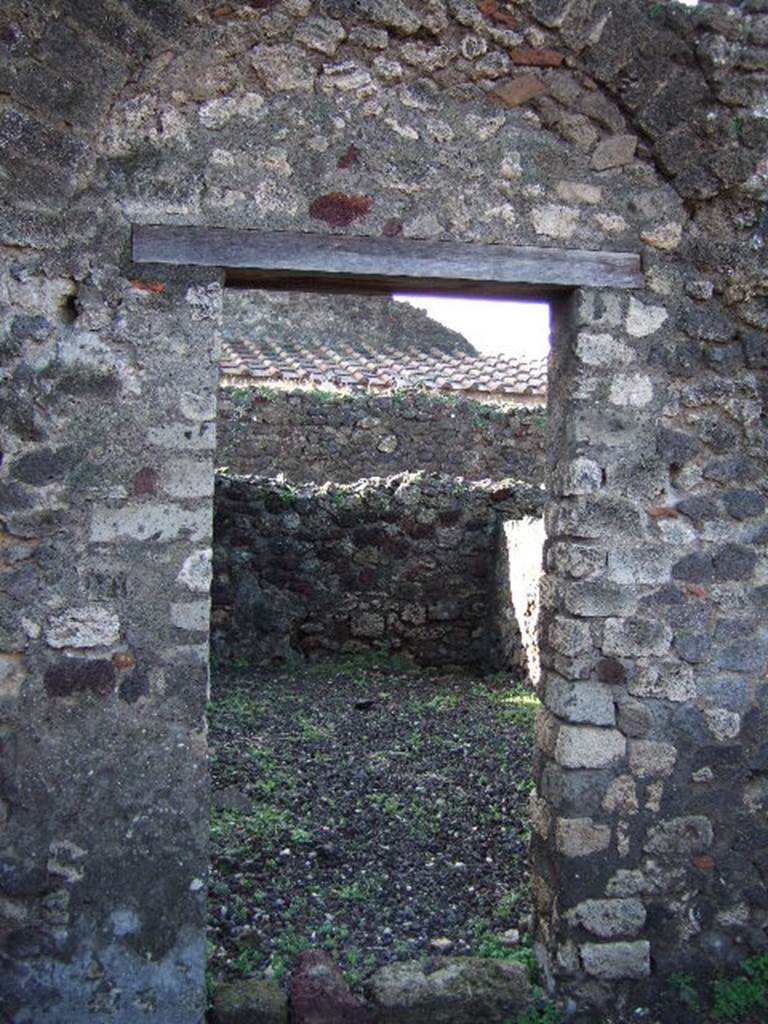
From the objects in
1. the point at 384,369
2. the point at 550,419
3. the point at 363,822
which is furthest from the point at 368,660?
the point at 384,369

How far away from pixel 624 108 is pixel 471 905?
3.26 metres

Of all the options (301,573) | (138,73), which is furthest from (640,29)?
(301,573)

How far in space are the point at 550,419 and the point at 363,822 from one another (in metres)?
2.35

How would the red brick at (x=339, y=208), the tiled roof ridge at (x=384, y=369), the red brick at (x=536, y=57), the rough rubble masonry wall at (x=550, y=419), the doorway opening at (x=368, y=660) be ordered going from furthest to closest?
the tiled roof ridge at (x=384, y=369) → the doorway opening at (x=368, y=660) → the red brick at (x=536, y=57) → the red brick at (x=339, y=208) → the rough rubble masonry wall at (x=550, y=419)

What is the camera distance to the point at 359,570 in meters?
8.62

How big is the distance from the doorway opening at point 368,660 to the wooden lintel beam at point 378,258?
47 centimetres

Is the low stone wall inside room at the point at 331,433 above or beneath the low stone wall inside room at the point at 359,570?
above

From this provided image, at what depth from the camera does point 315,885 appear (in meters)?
4.62

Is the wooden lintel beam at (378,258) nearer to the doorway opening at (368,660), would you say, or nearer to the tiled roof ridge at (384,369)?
the doorway opening at (368,660)

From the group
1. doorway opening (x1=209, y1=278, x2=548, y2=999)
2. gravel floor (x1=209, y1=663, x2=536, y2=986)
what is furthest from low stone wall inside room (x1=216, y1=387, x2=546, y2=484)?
gravel floor (x1=209, y1=663, x2=536, y2=986)

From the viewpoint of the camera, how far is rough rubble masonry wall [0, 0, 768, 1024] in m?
3.46

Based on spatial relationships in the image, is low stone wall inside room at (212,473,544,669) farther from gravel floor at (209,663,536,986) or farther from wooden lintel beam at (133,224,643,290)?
wooden lintel beam at (133,224,643,290)

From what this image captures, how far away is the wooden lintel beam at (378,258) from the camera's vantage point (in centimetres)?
353

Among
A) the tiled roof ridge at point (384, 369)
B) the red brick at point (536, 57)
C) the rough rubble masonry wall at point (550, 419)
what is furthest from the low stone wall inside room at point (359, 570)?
the tiled roof ridge at point (384, 369)
